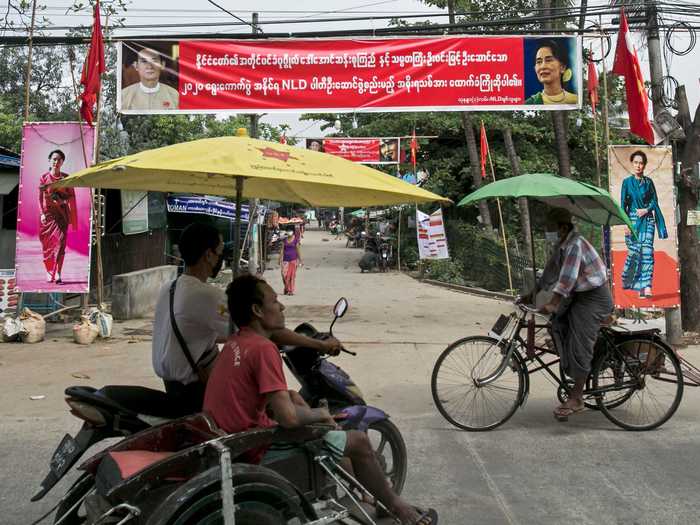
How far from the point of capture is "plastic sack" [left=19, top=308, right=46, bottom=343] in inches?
368

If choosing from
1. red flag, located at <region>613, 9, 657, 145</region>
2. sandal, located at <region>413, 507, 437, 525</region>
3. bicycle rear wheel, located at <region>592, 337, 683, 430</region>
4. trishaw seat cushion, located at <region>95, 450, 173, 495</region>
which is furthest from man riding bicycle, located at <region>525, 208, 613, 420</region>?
red flag, located at <region>613, 9, 657, 145</region>

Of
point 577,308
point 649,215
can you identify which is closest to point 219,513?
point 577,308

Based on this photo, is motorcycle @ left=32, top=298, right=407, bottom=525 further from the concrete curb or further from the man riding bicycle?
the concrete curb

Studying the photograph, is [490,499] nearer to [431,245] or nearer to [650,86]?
[650,86]

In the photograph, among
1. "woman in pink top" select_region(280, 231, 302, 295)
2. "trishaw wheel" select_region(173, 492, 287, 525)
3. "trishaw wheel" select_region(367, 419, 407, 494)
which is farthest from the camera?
"woman in pink top" select_region(280, 231, 302, 295)

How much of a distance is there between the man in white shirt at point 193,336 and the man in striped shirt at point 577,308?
Answer: 8.63 ft

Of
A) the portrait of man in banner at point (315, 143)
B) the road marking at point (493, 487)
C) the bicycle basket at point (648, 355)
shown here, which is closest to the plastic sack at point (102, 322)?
the road marking at point (493, 487)

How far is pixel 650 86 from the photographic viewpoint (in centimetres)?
996

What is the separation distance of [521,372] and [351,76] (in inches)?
231

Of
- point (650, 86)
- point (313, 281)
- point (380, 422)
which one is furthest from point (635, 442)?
point (313, 281)

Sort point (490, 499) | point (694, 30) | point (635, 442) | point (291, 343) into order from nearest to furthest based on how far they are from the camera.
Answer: point (291, 343) → point (490, 499) → point (635, 442) → point (694, 30)

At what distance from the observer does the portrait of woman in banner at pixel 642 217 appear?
9.24 metres

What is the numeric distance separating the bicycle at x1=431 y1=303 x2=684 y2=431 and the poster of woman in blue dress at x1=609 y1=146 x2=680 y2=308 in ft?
12.7

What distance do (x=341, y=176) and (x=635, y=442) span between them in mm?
3526
